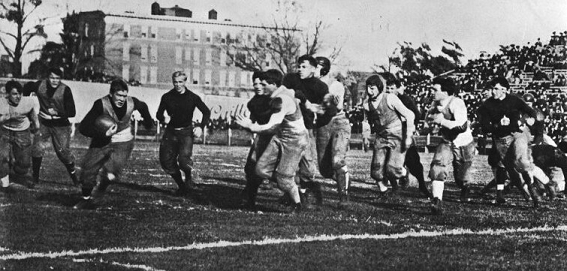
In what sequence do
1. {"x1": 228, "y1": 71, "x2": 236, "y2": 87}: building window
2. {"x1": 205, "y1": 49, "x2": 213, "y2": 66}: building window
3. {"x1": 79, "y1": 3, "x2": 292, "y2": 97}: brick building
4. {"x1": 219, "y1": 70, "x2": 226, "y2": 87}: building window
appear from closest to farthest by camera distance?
{"x1": 79, "y1": 3, "x2": 292, "y2": 97}: brick building, {"x1": 205, "y1": 49, "x2": 213, "y2": 66}: building window, {"x1": 219, "y1": 70, "x2": 226, "y2": 87}: building window, {"x1": 228, "y1": 71, "x2": 236, "y2": 87}: building window

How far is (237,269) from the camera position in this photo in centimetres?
591

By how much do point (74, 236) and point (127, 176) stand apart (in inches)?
241

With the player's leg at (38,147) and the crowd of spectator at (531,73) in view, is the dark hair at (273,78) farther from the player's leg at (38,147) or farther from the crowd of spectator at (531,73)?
the crowd of spectator at (531,73)

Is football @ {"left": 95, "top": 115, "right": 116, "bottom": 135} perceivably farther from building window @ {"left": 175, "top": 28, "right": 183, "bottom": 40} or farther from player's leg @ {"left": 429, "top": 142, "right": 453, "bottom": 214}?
building window @ {"left": 175, "top": 28, "right": 183, "bottom": 40}

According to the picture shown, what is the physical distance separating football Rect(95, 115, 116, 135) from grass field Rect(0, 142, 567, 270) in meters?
0.85

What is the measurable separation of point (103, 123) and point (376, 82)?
3607 millimetres

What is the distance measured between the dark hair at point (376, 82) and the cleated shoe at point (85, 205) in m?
3.71

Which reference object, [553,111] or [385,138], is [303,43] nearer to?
[385,138]

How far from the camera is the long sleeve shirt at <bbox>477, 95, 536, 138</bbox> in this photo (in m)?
10.6

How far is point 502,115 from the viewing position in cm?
1059

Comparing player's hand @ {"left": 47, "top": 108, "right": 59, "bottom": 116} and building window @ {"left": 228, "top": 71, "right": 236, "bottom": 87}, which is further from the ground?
building window @ {"left": 228, "top": 71, "right": 236, "bottom": 87}

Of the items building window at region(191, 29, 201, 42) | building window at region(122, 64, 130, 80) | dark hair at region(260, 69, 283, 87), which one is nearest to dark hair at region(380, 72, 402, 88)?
dark hair at region(260, 69, 283, 87)

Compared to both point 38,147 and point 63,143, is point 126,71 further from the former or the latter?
point 63,143

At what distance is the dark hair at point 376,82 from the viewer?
34.3ft
